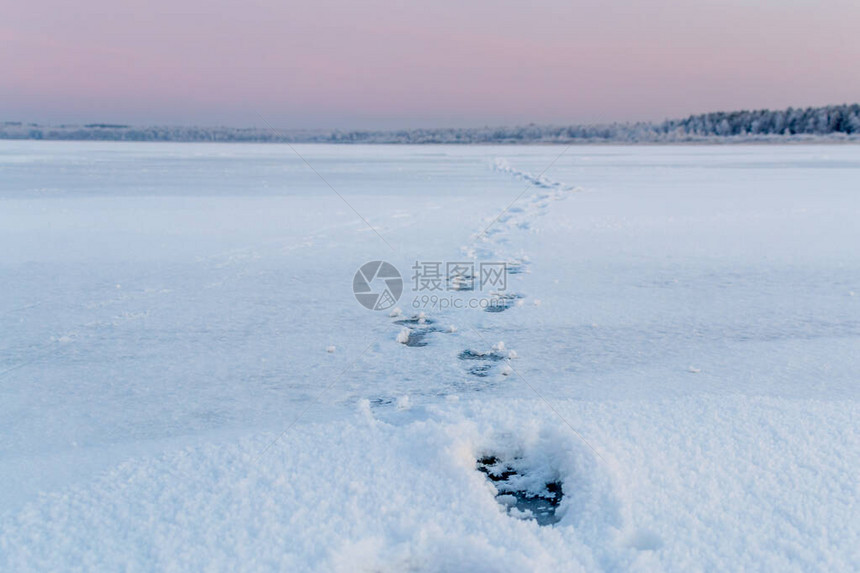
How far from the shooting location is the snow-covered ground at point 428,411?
1760mm

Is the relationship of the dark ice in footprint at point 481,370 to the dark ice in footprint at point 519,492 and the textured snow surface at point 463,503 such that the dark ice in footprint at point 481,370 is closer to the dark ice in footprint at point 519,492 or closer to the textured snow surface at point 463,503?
the textured snow surface at point 463,503

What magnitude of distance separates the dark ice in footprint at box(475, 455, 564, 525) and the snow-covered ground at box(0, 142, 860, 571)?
→ 1 centimetres

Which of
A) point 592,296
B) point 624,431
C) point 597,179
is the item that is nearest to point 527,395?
point 624,431

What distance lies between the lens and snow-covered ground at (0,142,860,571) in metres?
1.76

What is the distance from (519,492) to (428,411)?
556 millimetres

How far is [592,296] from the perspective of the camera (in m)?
4.39

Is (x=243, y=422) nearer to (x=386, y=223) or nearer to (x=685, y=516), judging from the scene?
(x=685, y=516)

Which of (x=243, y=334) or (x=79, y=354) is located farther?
(x=243, y=334)

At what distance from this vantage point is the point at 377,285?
4703 millimetres

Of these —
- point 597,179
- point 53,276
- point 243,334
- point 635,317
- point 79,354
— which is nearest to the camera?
point 79,354

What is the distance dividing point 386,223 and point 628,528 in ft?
19.5

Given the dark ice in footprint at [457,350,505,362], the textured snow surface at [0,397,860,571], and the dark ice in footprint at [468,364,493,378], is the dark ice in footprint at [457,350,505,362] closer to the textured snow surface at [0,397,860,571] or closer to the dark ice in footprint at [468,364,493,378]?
the dark ice in footprint at [468,364,493,378]

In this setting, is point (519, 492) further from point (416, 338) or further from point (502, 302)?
point (502, 302)

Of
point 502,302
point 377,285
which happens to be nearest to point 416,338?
point 502,302
